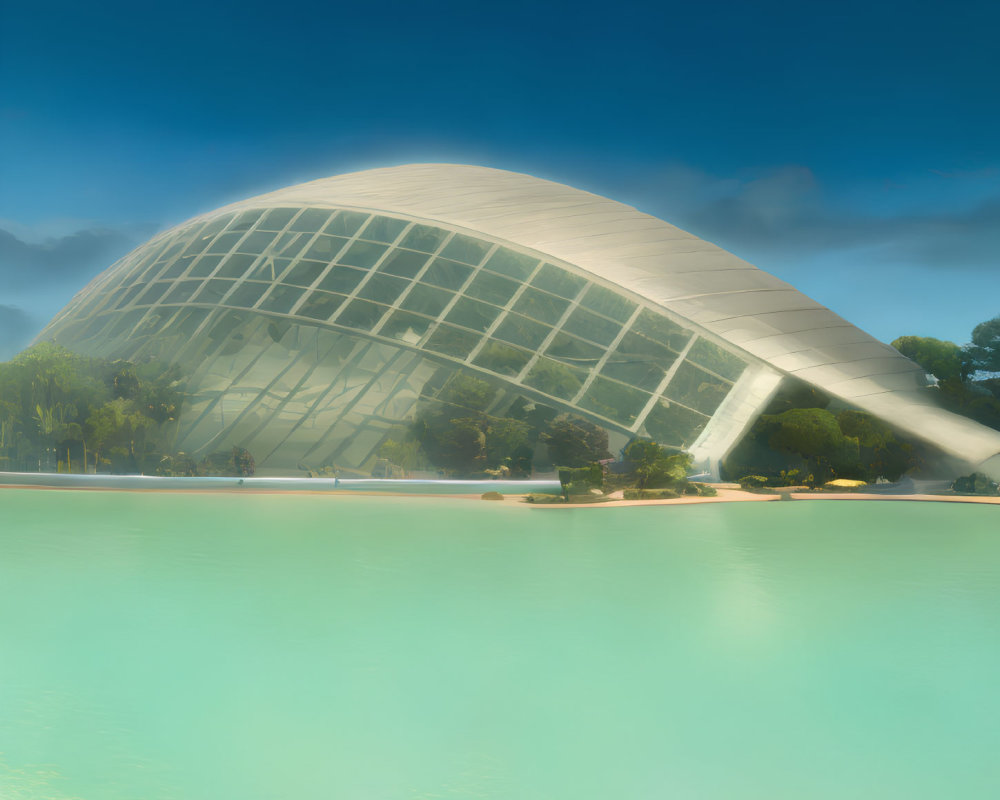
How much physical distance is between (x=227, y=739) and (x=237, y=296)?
26.3 metres

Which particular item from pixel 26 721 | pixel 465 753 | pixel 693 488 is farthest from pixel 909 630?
pixel 693 488

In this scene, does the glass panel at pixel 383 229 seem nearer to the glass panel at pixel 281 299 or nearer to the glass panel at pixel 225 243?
the glass panel at pixel 281 299

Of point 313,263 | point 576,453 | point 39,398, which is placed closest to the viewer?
point 576,453

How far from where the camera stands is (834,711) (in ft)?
23.9

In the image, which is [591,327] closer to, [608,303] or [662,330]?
[608,303]

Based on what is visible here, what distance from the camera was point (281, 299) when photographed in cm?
3033

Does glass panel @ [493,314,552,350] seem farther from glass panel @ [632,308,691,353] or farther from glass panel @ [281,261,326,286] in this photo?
glass panel @ [281,261,326,286]

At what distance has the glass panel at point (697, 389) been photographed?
87.8 feet

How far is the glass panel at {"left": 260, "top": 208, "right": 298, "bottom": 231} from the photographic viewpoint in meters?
34.1

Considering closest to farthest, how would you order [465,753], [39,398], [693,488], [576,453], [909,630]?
[465,753], [909,630], [693,488], [576,453], [39,398]

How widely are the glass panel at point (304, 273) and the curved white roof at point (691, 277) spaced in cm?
351

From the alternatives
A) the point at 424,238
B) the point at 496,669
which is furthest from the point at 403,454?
the point at 496,669

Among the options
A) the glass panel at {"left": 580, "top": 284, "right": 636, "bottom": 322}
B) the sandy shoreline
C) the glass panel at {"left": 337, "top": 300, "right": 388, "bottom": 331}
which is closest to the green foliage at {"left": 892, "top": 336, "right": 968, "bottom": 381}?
the sandy shoreline

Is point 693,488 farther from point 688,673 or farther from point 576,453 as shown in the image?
point 688,673
